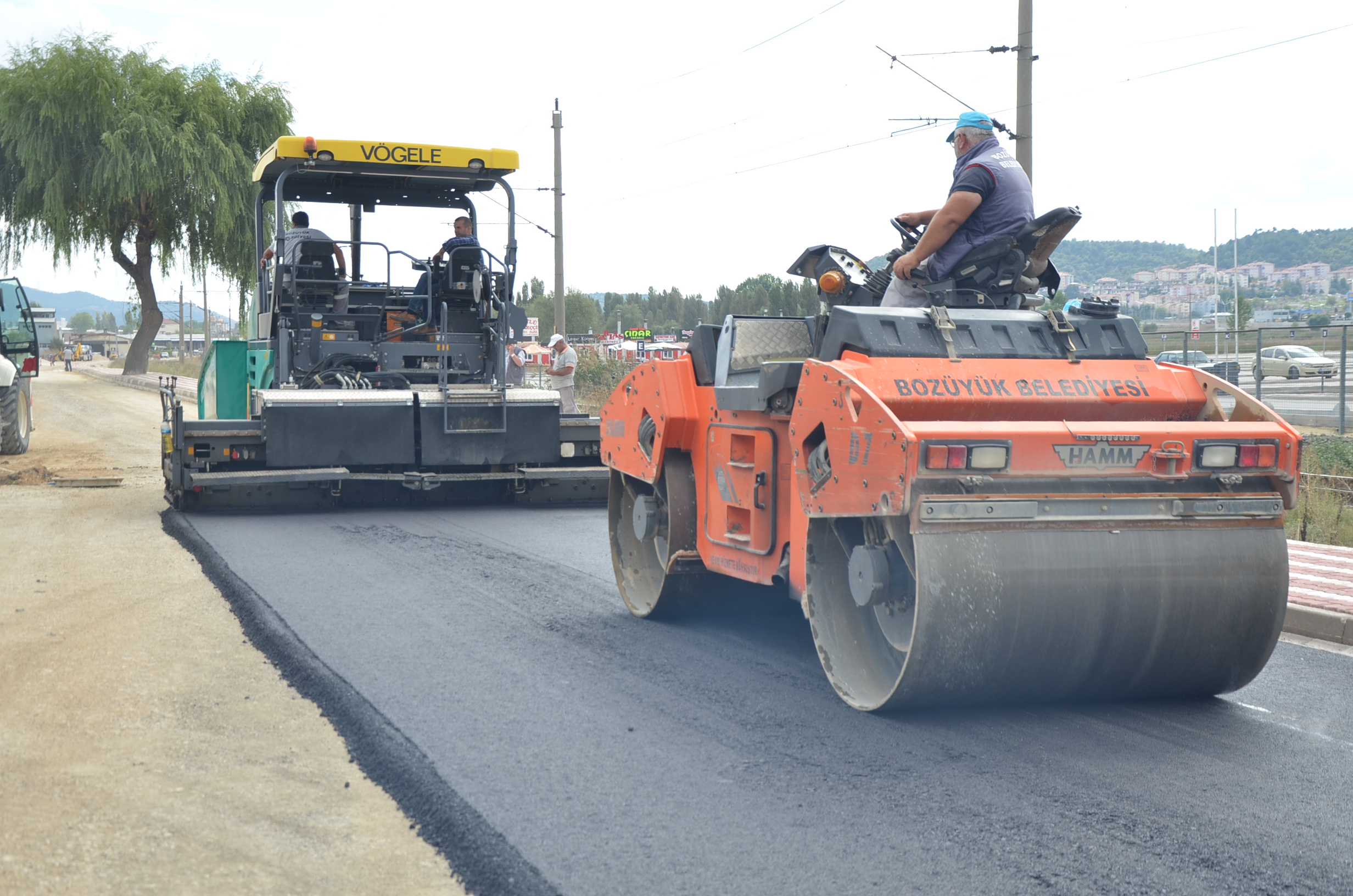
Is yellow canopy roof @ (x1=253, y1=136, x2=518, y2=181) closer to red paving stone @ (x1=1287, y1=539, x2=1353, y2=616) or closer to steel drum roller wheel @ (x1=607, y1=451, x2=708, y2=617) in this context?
steel drum roller wheel @ (x1=607, y1=451, x2=708, y2=617)

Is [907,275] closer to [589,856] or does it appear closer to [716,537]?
[716,537]

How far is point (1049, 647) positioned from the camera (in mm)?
4262

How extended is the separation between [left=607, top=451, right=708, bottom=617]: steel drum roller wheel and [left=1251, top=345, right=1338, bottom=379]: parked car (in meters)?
34.5

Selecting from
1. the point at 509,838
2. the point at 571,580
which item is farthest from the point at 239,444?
the point at 509,838

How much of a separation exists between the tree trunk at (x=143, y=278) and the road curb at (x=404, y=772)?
100 ft

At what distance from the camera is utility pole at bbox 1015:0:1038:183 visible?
44.7 ft

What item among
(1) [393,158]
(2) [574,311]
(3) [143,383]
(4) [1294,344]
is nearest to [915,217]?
(1) [393,158]

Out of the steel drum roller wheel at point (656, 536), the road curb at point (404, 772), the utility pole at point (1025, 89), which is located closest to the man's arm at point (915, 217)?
the steel drum roller wheel at point (656, 536)

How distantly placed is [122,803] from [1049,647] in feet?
9.46

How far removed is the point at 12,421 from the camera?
1582cm

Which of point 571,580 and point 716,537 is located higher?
point 716,537

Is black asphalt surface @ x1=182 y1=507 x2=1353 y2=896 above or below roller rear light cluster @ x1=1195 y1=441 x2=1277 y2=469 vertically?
below

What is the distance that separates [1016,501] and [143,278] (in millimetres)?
34578

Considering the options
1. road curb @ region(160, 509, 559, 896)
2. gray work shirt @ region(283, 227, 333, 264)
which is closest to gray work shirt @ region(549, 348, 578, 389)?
gray work shirt @ region(283, 227, 333, 264)
